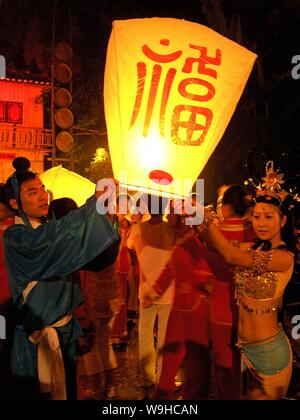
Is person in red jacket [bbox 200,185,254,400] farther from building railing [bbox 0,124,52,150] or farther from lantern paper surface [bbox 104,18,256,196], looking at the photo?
building railing [bbox 0,124,52,150]

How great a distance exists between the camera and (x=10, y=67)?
14547mm

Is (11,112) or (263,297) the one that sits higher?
(11,112)

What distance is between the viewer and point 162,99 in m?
3.63

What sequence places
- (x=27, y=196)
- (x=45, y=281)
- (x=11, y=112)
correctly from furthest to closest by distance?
(x=11, y=112) → (x=27, y=196) → (x=45, y=281)

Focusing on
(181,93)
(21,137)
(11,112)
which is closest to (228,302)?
(181,93)

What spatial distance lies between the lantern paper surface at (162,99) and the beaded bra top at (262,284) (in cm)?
88

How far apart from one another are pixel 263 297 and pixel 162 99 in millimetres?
1788

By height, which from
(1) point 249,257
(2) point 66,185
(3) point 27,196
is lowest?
(1) point 249,257

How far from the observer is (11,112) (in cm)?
1535

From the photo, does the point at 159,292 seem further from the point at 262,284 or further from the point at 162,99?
the point at 162,99

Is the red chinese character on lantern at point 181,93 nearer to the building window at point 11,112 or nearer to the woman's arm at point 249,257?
the woman's arm at point 249,257

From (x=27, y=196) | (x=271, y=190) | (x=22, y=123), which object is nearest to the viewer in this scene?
(x=27, y=196)

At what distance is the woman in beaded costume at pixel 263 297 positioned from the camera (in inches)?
149

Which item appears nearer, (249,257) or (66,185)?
(249,257)
